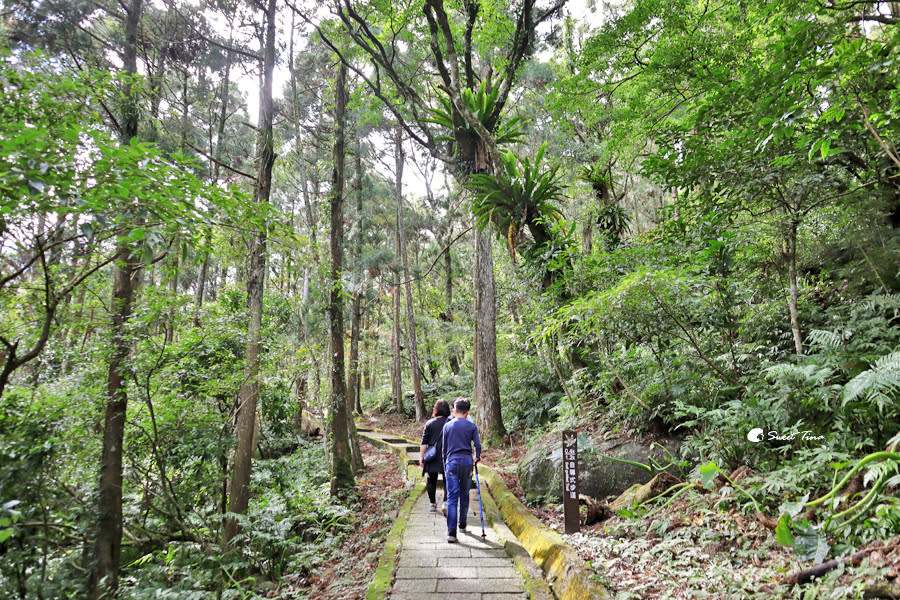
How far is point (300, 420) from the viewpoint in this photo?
48.8 ft

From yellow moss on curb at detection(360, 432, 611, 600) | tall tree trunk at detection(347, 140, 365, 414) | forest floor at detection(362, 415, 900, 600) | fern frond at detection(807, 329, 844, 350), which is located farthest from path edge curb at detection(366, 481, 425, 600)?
tall tree trunk at detection(347, 140, 365, 414)

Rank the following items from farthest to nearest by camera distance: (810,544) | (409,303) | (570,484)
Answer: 1. (409,303)
2. (570,484)
3. (810,544)

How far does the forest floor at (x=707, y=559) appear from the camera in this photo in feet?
7.47

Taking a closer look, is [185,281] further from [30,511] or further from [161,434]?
[30,511]

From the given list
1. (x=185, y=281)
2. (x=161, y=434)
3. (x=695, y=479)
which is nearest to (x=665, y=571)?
(x=695, y=479)

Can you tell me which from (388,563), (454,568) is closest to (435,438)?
(388,563)

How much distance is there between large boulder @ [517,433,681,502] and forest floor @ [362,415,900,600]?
0.82 m

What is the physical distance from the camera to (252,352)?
21.6 feet

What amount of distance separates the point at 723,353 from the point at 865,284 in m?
1.72

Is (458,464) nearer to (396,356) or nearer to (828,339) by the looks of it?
(828,339)

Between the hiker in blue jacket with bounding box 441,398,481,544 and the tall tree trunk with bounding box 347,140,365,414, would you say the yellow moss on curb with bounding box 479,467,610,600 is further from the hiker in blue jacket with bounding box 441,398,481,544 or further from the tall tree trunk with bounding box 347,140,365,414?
the tall tree trunk with bounding box 347,140,365,414

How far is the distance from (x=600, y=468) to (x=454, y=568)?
2.37m

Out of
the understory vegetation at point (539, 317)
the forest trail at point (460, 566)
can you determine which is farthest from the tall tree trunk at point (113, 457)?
the forest trail at point (460, 566)

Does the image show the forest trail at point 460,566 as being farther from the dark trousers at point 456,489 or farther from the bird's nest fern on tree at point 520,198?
the bird's nest fern on tree at point 520,198
